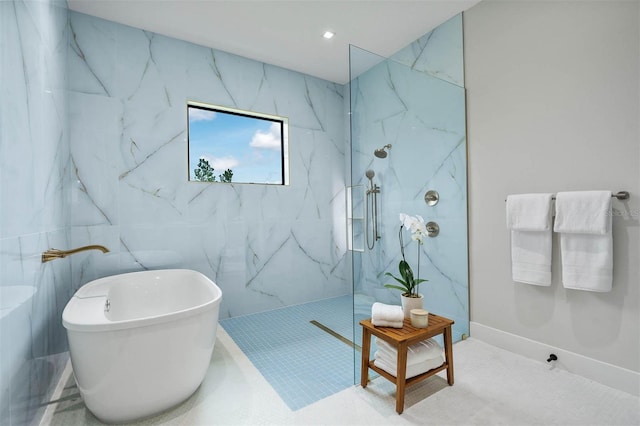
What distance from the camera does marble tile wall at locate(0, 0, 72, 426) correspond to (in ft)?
3.94

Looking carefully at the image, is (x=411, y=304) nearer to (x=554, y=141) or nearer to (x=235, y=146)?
(x=554, y=141)

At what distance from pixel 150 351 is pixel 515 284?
2396mm

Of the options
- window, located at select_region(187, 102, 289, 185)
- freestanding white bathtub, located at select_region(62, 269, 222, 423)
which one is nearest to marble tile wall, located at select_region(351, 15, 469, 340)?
freestanding white bathtub, located at select_region(62, 269, 222, 423)

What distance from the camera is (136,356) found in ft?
4.59

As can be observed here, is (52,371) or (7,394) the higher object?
(7,394)

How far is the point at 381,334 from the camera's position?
163 cm

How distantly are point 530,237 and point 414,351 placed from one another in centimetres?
115

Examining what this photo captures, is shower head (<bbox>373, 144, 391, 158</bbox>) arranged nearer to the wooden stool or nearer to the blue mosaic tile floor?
the wooden stool

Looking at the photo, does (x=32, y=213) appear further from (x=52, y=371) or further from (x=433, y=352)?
(x=433, y=352)

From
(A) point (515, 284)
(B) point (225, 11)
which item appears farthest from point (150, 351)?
(B) point (225, 11)

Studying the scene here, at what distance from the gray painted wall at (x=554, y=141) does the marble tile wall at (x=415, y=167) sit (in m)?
0.14

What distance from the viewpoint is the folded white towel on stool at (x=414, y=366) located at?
1647 mm

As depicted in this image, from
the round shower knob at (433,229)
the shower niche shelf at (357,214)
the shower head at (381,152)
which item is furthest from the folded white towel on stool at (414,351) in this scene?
the shower head at (381,152)

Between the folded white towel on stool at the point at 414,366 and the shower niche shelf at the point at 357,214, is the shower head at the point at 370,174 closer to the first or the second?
the shower niche shelf at the point at 357,214
